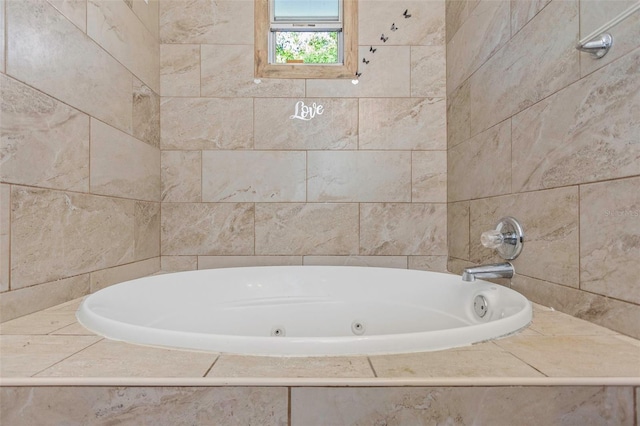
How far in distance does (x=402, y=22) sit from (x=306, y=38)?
1.74ft

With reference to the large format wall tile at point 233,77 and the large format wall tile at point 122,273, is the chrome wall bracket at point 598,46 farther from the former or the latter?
the large format wall tile at point 122,273

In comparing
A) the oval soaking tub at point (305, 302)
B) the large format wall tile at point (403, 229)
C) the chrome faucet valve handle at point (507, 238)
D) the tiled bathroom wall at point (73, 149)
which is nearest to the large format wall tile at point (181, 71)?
the tiled bathroom wall at point (73, 149)

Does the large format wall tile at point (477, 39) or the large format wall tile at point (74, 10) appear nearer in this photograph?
the large format wall tile at point (74, 10)

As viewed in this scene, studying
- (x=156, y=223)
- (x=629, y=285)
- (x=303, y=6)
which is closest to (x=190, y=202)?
(x=156, y=223)

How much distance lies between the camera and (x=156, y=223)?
1896mm

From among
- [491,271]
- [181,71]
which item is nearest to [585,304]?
[491,271]

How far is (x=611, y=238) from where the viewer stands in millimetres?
875

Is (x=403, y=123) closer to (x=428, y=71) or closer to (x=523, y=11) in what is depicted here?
(x=428, y=71)

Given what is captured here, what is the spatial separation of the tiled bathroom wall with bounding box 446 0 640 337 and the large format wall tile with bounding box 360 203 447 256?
10.4 inches

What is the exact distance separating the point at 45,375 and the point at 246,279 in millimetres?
1074

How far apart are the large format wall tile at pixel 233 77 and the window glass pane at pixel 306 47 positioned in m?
0.17

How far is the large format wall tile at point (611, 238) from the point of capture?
813mm

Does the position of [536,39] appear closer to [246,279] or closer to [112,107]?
[246,279]

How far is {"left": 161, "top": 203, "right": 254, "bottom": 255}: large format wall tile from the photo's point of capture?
76.6 inches
